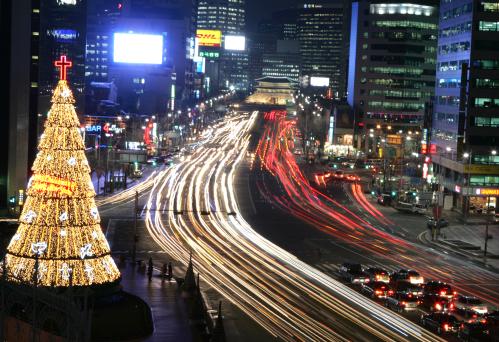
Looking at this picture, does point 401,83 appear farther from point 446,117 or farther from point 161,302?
point 161,302

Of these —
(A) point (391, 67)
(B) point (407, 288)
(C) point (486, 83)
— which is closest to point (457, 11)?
(C) point (486, 83)

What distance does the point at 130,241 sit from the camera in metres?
56.4

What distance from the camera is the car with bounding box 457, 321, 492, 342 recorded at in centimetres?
3528

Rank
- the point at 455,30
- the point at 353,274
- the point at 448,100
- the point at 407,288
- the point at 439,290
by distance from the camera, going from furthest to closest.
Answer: the point at 448,100 → the point at 455,30 → the point at 353,274 → the point at 407,288 → the point at 439,290

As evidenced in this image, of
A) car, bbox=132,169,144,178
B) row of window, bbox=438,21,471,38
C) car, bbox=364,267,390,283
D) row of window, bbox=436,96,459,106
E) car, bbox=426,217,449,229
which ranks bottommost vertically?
car, bbox=132,169,144,178

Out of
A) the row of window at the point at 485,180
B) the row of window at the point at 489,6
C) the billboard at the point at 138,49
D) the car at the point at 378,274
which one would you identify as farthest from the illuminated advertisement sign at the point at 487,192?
the billboard at the point at 138,49

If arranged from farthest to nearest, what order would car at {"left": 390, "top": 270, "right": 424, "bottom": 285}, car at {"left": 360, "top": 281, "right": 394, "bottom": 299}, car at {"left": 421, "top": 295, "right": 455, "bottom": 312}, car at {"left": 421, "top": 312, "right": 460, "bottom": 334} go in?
car at {"left": 390, "top": 270, "right": 424, "bottom": 285} < car at {"left": 360, "top": 281, "right": 394, "bottom": 299} < car at {"left": 421, "top": 295, "right": 455, "bottom": 312} < car at {"left": 421, "top": 312, "right": 460, "bottom": 334}

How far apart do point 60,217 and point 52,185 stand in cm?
125

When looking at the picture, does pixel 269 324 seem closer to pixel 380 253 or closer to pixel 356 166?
pixel 380 253

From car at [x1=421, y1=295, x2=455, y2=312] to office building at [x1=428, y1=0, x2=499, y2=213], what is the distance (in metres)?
36.4

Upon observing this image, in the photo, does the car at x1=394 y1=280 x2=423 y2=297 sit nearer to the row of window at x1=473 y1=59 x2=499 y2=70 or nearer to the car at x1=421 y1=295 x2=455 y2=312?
the car at x1=421 y1=295 x2=455 y2=312

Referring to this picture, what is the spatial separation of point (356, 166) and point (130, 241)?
6743cm

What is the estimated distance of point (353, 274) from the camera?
154 ft

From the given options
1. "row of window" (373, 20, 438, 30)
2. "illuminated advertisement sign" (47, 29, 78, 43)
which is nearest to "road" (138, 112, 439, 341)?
"row of window" (373, 20, 438, 30)
